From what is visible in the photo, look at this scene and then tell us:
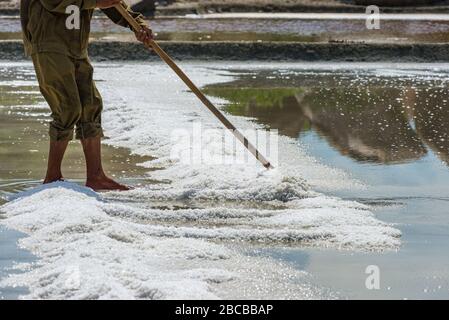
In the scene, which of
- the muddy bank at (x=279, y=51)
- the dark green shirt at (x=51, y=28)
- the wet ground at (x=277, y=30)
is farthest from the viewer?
the wet ground at (x=277, y=30)

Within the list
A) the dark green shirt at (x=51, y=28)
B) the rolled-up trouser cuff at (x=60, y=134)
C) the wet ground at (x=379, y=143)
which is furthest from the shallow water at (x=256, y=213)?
the dark green shirt at (x=51, y=28)

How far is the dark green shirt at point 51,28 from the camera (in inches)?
258

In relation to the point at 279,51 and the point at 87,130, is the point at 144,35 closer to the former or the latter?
the point at 87,130

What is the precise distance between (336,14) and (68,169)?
16.0m

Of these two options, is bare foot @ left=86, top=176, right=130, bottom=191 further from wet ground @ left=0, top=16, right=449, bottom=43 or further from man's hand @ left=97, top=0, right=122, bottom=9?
wet ground @ left=0, top=16, right=449, bottom=43

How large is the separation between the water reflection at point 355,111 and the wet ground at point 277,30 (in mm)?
4497

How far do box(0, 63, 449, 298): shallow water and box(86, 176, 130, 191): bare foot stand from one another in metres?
0.13

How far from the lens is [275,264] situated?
5.11 metres

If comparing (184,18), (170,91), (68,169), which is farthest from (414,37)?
(68,169)

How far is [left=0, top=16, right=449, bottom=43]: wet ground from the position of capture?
57.4 ft

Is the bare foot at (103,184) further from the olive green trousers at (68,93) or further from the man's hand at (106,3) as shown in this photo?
the man's hand at (106,3)

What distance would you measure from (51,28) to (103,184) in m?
0.86

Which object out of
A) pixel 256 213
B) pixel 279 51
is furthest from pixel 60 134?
pixel 279 51

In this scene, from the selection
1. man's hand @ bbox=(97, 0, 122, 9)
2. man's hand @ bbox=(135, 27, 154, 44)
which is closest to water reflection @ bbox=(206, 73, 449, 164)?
man's hand @ bbox=(135, 27, 154, 44)
